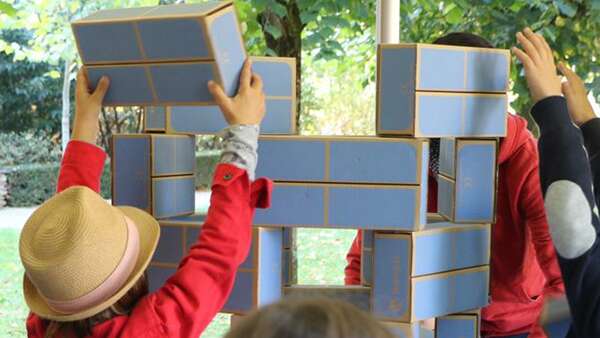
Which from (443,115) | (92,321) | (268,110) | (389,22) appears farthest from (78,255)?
(389,22)

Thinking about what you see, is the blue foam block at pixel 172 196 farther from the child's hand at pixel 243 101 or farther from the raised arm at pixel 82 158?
the child's hand at pixel 243 101

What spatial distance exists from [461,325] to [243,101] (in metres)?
0.68

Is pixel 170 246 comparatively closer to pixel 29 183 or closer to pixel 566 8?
pixel 566 8

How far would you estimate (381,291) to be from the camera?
4.72ft

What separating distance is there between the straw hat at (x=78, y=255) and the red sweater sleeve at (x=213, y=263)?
64 mm

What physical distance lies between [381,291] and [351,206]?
184 millimetres

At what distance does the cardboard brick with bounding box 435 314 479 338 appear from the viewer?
4.95ft

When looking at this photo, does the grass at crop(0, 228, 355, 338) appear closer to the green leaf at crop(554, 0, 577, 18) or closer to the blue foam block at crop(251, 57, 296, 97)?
the green leaf at crop(554, 0, 577, 18)

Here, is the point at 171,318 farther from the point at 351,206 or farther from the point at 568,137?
the point at 568,137

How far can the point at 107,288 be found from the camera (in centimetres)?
112

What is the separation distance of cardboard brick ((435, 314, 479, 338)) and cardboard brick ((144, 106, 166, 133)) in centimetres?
72

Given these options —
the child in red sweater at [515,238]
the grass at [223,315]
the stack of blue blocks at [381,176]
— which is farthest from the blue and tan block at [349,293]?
the grass at [223,315]

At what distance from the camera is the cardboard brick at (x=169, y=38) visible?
1.18 meters

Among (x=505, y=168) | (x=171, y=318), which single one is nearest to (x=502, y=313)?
(x=505, y=168)
